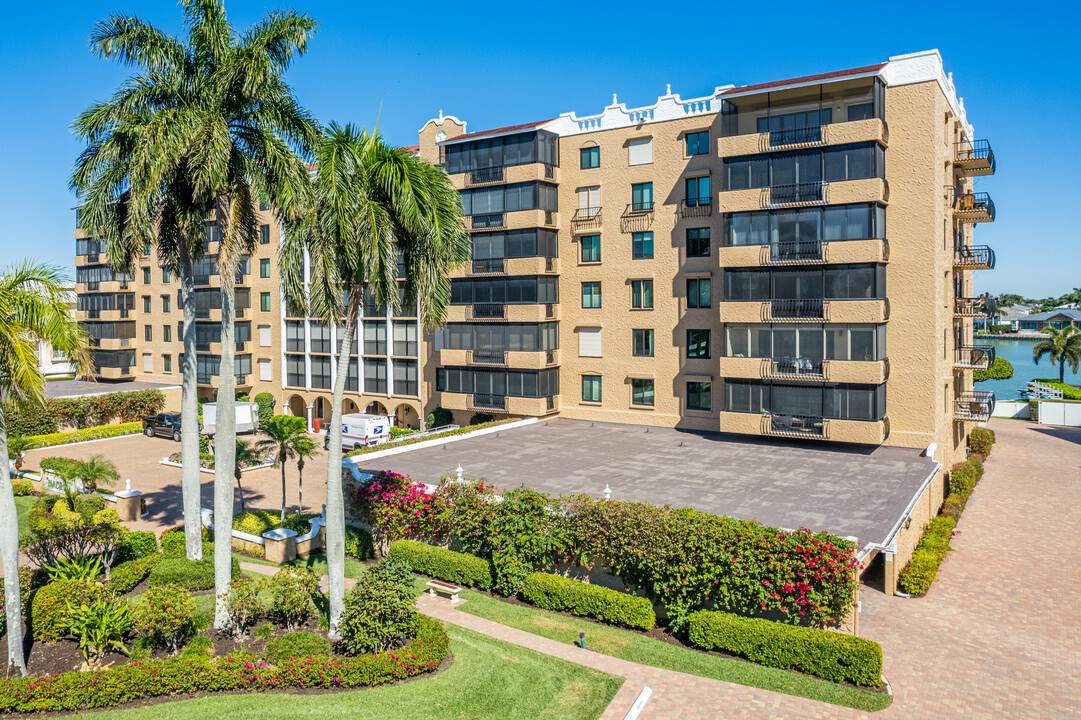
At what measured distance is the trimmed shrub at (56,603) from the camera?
1802 centimetres

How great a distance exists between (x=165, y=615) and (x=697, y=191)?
98.3 ft

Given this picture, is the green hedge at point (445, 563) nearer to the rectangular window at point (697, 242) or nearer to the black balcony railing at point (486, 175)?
the rectangular window at point (697, 242)

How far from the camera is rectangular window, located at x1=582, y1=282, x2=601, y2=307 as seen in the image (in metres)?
41.3

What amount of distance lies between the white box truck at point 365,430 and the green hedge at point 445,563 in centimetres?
2074

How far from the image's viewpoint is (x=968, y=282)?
140 feet

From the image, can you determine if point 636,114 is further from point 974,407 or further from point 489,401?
point 974,407

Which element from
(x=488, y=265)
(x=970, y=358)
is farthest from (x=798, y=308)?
(x=488, y=265)

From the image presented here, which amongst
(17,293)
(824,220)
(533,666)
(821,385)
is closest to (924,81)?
(824,220)

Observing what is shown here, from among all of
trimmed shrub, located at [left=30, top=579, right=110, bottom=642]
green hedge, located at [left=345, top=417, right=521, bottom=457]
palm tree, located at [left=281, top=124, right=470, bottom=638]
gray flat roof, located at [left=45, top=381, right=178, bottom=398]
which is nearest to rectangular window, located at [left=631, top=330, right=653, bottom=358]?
green hedge, located at [left=345, top=417, right=521, bottom=457]

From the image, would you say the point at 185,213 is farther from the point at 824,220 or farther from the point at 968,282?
the point at 968,282

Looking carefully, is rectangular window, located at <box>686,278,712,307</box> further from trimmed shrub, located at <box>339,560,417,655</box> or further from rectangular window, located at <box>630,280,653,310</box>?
trimmed shrub, located at <box>339,560,417,655</box>

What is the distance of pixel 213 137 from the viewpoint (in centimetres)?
1838

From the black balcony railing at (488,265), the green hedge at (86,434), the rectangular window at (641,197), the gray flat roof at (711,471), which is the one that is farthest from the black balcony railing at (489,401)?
the green hedge at (86,434)

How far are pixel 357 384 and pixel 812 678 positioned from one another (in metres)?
40.8
